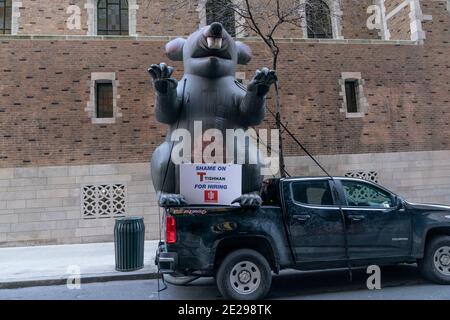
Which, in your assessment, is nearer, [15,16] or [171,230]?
[171,230]

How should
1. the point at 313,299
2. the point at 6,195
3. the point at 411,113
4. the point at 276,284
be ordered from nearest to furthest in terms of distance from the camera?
1. the point at 313,299
2. the point at 276,284
3. the point at 6,195
4. the point at 411,113

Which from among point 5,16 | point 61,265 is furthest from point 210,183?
point 5,16

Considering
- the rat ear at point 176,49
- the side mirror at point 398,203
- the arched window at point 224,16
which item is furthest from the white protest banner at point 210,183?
the arched window at point 224,16

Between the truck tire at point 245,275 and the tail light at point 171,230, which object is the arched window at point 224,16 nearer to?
the tail light at point 171,230

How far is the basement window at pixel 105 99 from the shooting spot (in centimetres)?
1159

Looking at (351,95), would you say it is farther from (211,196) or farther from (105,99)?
(211,196)

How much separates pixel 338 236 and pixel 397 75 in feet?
29.9

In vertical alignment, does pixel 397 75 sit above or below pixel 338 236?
above

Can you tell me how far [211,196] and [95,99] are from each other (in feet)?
24.5

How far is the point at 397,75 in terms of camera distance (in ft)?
41.5

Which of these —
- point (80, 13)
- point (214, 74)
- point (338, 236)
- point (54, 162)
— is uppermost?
point (80, 13)

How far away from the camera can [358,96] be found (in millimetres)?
12500

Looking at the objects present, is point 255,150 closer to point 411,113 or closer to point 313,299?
point 313,299

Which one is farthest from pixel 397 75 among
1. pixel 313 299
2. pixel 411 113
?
pixel 313 299
